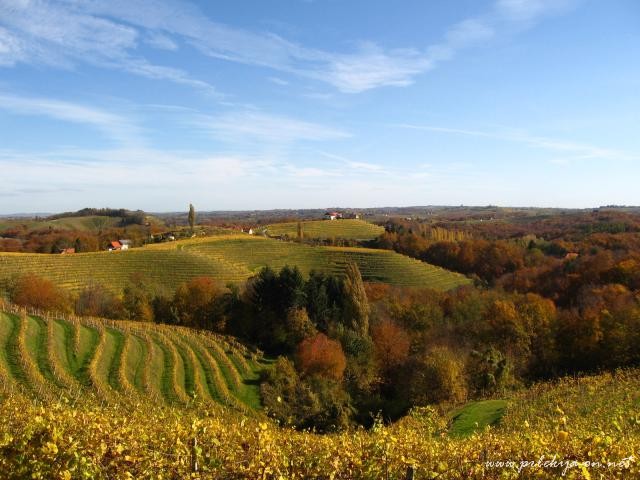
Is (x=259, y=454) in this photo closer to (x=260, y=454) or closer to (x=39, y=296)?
(x=260, y=454)

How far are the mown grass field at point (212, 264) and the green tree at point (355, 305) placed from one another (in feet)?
82.4

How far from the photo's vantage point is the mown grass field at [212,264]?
56.2m

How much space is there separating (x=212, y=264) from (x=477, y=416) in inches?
2135

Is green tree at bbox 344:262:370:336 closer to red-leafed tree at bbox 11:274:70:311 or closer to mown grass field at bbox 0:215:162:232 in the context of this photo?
Answer: red-leafed tree at bbox 11:274:70:311

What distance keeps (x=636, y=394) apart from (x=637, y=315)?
1802 centimetres

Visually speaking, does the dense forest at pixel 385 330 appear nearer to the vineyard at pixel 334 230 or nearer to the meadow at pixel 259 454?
the meadow at pixel 259 454

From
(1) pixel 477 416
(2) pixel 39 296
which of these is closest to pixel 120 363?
(1) pixel 477 416

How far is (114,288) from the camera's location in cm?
5525

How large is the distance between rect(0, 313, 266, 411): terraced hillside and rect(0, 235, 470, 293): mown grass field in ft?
91.4

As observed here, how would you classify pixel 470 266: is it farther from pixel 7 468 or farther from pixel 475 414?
pixel 7 468

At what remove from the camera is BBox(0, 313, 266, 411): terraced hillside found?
63.9 ft

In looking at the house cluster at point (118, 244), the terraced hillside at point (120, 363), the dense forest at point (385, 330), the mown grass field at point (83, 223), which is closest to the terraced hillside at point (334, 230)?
the house cluster at point (118, 244)

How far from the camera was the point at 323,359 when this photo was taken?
1236 inches

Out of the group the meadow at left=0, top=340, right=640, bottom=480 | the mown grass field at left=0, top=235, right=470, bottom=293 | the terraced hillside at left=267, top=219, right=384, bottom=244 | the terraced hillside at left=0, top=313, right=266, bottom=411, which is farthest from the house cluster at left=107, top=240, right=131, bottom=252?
the meadow at left=0, top=340, right=640, bottom=480
